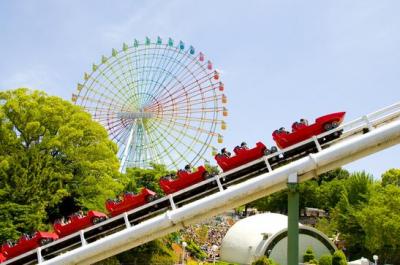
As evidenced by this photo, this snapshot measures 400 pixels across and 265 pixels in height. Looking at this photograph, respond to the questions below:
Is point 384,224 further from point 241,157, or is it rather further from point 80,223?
point 80,223

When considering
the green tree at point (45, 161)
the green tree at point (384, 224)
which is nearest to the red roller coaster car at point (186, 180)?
the green tree at point (45, 161)

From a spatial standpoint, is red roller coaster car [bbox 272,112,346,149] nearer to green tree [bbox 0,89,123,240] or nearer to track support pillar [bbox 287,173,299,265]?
track support pillar [bbox 287,173,299,265]

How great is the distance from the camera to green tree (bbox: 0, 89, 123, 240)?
105 feet

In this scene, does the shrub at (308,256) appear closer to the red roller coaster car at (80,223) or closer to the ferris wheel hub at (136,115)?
the ferris wheel hub at (136,115)

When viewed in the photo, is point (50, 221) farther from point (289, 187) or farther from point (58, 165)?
point (289, 187)

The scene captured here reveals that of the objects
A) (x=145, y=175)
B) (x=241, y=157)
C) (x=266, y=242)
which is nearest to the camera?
(x=241, y=157)

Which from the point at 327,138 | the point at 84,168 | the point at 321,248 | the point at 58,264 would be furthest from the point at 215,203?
the point at 321,248

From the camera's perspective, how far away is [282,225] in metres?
44.9

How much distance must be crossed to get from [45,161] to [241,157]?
21.4 m

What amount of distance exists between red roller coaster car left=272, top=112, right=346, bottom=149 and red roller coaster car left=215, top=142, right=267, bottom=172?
698 millimetres

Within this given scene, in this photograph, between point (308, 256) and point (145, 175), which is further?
point (145, 175)

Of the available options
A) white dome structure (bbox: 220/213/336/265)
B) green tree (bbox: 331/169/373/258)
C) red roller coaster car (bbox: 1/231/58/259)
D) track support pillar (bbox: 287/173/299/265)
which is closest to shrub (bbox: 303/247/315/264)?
white dome structure (bbox: 220/213/336/265)

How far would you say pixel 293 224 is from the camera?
14.3 m

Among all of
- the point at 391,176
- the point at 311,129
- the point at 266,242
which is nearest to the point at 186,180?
the point at 311,129
